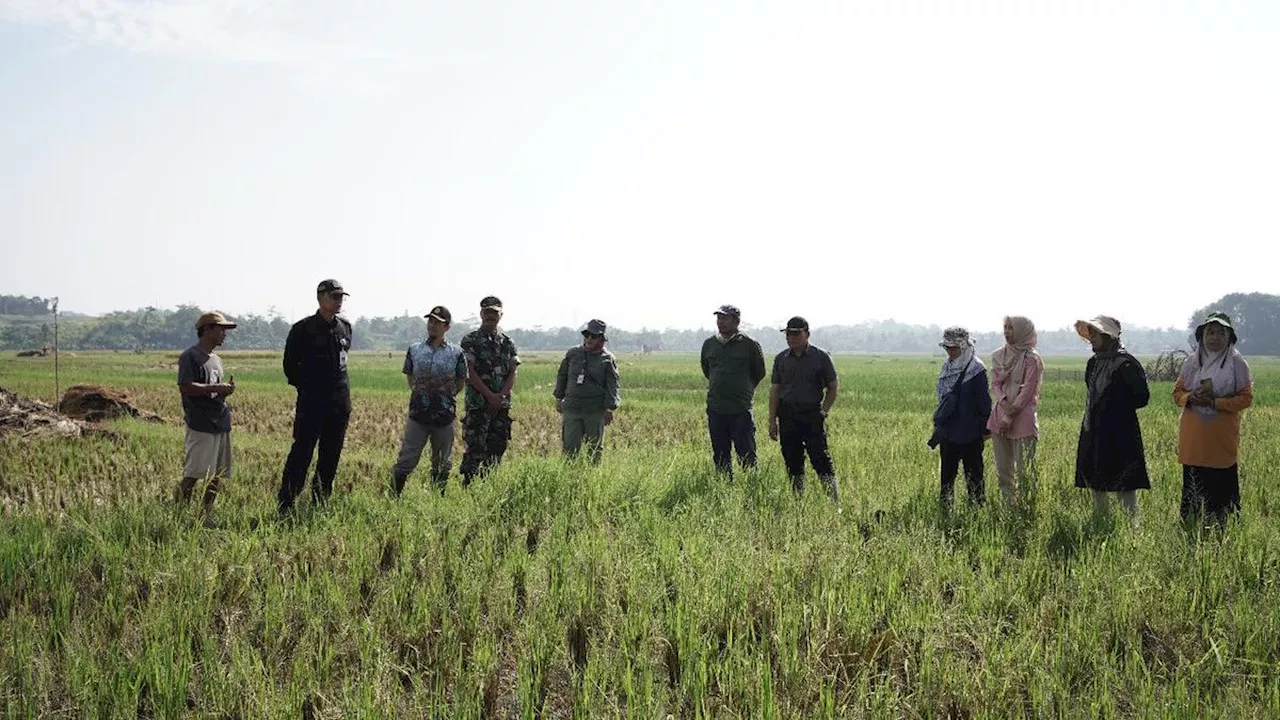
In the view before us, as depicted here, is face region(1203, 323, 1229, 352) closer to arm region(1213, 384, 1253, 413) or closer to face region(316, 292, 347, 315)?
arm region(1213, 384, 1253, 413)

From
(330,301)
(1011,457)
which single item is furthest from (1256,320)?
(330,301)

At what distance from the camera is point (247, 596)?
3936 millimetres

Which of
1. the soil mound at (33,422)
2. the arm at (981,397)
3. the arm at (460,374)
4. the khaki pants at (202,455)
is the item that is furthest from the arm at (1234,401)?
the soil mound at (33,422)

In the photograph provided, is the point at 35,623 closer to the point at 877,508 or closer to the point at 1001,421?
the point at 877,508

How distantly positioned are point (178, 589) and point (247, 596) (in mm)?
322

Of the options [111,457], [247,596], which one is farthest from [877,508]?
[111,457]

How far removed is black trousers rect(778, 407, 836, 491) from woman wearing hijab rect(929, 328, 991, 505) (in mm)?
1016

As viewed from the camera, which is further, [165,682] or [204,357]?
[204,357]

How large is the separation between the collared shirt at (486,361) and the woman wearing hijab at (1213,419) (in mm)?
5456

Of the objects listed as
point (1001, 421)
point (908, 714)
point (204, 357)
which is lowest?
point (908, 714)

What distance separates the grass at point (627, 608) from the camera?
2887 mm

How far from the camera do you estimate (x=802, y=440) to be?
23.9ft

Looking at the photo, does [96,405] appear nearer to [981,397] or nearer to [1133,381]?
[981,397]

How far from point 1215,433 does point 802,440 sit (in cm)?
317
